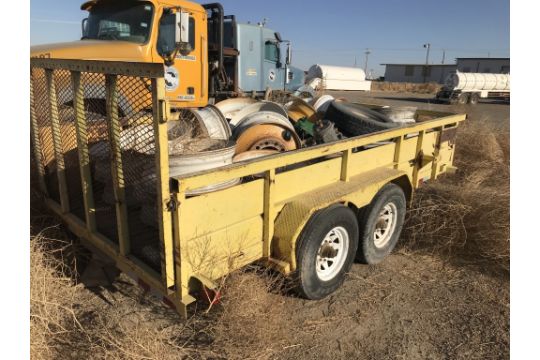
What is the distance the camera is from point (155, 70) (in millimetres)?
1859

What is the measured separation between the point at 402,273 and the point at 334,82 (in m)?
32.8

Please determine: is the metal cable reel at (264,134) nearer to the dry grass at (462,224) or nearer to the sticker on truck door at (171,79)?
the dry grass at (462,224)

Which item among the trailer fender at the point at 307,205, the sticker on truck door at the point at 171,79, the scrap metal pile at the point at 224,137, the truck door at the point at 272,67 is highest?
the truck door at the point at 272,67

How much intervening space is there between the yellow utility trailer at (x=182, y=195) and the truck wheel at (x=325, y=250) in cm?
1

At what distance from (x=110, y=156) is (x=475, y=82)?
30.1 metres

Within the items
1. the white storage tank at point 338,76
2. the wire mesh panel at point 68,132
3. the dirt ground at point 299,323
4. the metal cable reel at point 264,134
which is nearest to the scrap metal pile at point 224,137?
the metal cable reel at point 264,134

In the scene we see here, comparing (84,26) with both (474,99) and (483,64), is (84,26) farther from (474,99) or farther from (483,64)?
(483,64)

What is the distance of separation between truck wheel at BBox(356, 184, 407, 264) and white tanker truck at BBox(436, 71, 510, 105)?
2588 centimetres

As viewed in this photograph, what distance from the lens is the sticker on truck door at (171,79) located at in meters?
5.32

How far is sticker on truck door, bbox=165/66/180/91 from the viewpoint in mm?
5324

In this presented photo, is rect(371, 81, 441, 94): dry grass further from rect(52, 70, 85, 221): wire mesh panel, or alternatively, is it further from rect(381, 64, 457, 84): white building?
rect(52, 70, 85, 221): wire mesh panel

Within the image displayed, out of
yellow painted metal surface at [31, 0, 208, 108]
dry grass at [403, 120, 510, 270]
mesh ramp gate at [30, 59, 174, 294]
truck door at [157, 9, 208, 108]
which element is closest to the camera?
mesh ramp gate at [30, 59, 174, 294]

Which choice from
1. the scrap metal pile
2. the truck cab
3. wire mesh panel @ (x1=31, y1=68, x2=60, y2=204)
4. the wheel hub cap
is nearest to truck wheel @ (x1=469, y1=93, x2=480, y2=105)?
the truck cab

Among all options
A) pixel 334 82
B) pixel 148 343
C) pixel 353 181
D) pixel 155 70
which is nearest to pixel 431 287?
pixel 353 181
